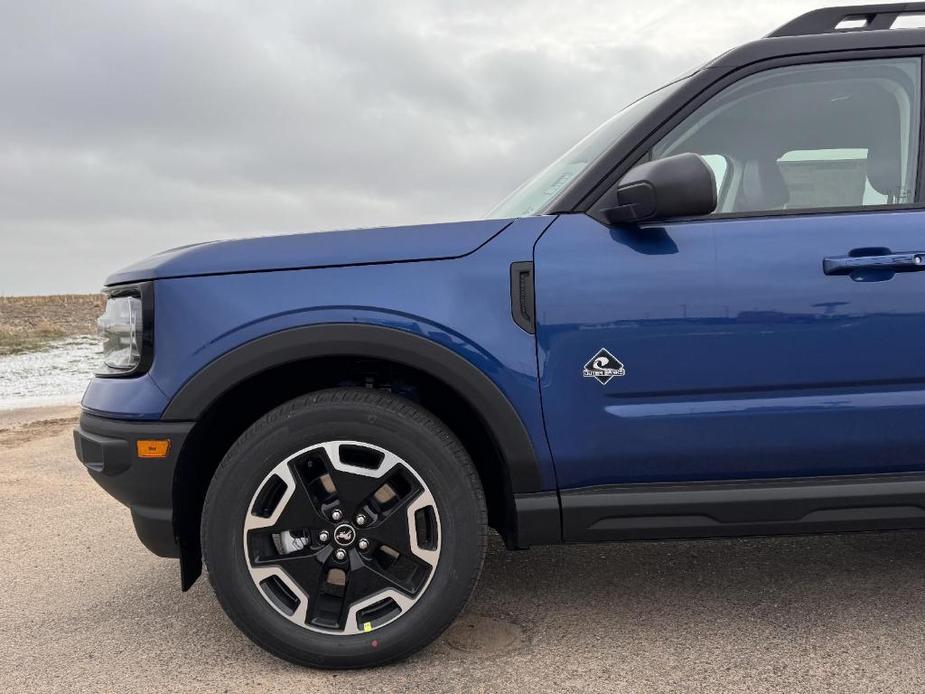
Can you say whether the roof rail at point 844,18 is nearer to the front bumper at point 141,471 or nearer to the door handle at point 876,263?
the door handle at point 876,263

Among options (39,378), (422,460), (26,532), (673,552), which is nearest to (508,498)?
(422,460)

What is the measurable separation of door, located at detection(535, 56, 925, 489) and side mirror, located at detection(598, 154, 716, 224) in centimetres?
11

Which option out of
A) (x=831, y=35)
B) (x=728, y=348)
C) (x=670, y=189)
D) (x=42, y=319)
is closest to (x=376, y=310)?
(x=670, y=189)

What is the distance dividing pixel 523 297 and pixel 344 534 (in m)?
0.91

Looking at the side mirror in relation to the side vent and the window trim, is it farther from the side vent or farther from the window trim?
the side vent

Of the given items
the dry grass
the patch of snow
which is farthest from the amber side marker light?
the dry grass

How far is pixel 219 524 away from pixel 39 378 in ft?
41.8

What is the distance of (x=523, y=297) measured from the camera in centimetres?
216


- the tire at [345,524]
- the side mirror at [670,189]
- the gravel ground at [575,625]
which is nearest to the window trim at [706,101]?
the side mirror at [670,189]

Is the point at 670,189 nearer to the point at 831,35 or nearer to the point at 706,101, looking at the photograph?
the point at 706,101

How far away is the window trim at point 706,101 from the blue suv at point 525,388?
12mm

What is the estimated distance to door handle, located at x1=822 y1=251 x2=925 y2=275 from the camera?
7.06 feet

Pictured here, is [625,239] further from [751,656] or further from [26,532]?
[26,532]

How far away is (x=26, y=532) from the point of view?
391cm
